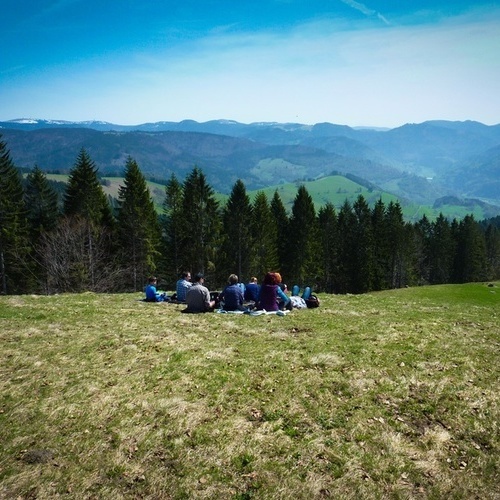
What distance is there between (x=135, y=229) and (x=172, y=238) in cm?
926

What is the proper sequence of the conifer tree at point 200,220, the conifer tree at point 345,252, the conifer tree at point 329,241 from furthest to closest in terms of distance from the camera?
the conifer tree at point 329,241
the conifer tree at point 345,252
the conifer tree at point 200,220

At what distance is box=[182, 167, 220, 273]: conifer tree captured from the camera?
57.0m

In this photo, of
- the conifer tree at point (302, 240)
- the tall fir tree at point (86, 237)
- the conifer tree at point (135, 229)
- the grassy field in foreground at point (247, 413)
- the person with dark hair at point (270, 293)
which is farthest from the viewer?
the conifer tree at point (302, 240)

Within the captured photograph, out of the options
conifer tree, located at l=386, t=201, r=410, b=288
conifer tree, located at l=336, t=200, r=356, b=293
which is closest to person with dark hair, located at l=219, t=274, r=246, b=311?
conifer tree, located at l=336, t=200, r=356, b=293

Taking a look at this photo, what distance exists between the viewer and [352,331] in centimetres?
1580

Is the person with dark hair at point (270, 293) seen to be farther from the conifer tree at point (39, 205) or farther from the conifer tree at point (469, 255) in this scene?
the conifer tree at point (469, 255)

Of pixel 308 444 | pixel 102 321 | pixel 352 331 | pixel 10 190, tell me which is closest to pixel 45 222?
pixel 10 190

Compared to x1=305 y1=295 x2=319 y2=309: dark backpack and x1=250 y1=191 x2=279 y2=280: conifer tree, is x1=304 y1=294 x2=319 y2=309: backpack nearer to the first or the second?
x1=305 y1=295 x2=319 y2=309: dark backpack

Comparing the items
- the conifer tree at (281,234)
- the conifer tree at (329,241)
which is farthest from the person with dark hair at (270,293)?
the conifer tree at (329,241)

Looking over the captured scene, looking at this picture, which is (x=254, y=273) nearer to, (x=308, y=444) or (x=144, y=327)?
(x=144, y=327)

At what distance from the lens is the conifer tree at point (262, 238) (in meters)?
66.1

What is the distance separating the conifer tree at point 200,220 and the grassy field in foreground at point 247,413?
42.2 meters

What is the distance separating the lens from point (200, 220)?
57375 millimetres

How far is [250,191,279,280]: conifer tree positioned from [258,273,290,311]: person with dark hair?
1821 inches
